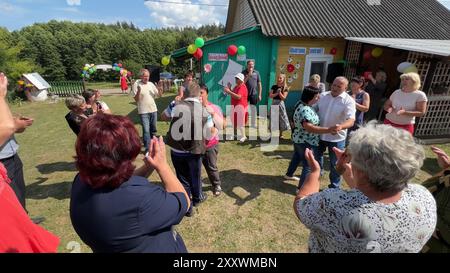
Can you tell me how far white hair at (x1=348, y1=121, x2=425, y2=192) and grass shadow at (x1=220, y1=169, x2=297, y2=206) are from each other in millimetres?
2975

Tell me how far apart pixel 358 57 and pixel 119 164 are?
1067cm

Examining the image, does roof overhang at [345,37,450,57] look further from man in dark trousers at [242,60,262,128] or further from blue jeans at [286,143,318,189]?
blue jeans at [286,143,318,189]

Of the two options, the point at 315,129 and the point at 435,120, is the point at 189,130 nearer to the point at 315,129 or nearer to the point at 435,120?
the point at 315,129

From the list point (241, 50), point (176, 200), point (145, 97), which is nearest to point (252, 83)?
point (241, 50)

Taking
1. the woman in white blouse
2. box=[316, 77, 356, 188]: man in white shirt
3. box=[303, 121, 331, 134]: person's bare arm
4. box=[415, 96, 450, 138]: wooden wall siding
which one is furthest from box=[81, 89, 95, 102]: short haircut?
box=[415, 96, 450, 138]: wooden wall siding

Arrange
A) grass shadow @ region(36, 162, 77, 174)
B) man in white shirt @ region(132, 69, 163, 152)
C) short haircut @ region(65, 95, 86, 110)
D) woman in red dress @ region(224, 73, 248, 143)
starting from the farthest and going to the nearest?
woman in red dress @ region(224, 73, 248, 143)
man in white shirt @ region(132, 69, 163, 152)
grass shadow @ region(36, 162, 77, 174)
short haircut @ region(65, 95, 86, 110)

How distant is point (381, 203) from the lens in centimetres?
121

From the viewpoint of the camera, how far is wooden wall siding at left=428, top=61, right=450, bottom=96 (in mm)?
7297

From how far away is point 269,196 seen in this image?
4.18 m

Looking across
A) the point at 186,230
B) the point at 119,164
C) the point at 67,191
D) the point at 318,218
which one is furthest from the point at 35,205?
the point at 318,218

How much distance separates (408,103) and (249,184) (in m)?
2.97

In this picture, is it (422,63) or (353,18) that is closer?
(422,63)

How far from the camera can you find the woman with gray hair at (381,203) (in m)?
1.18

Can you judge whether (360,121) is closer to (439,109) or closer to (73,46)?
(439,109)
